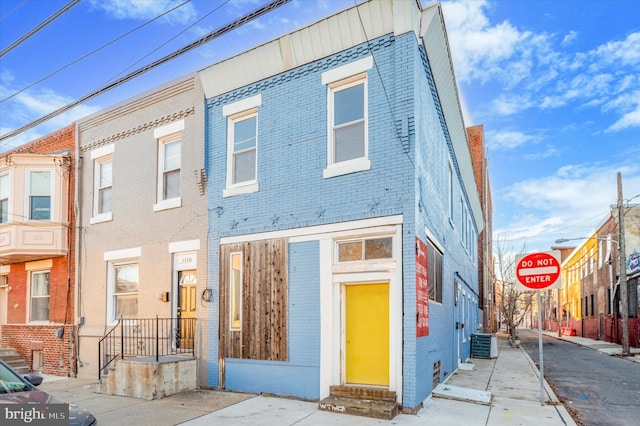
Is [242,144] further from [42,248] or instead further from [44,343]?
[44,343]

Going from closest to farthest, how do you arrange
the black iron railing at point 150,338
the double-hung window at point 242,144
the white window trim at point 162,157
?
the double-hung window at point 242,144 < the black iron railing at point 150,338 < the white window trim at point 162,157

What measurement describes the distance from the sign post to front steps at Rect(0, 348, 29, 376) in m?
14.0

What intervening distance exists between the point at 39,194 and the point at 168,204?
219 inches

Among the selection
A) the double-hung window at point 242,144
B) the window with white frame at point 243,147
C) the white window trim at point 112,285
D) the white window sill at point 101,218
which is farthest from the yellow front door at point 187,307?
the white window sill at point 101,218

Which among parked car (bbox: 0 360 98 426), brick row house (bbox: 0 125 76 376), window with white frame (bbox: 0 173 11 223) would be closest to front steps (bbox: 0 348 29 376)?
brick row house (bbox: 0 125 76 376)

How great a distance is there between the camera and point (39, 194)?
608 inches

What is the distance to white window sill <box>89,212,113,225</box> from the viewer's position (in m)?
14.1

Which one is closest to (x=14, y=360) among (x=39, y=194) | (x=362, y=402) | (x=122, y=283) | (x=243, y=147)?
(x=122, y=283)

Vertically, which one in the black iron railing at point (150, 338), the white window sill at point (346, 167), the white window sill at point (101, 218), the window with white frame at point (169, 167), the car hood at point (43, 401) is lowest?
the black iron railing at point (150, 338)

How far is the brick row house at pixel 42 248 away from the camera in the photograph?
14.7 meters

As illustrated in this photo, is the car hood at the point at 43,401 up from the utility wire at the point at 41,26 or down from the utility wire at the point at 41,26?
down

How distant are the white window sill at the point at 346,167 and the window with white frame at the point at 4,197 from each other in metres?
11.3

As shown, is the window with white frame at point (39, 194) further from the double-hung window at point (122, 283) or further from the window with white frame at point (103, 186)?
the double-hung window at point (122, 283)

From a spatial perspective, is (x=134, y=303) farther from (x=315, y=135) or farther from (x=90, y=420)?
(x=90, y=420)
